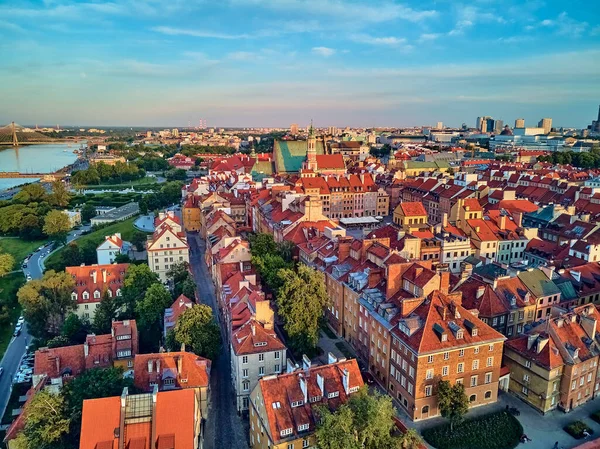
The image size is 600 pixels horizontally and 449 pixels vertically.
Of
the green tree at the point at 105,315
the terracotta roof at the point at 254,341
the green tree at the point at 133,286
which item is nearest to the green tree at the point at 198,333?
the terracotta roof at the point at 254,341

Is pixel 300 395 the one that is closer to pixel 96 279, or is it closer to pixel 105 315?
pixel 105 315

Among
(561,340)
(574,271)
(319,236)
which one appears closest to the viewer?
(561,340)

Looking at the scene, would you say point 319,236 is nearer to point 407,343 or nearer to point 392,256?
point 392,256

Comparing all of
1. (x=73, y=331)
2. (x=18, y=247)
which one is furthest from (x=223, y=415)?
(x=18, y=247)

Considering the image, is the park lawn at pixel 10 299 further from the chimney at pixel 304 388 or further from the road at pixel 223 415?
the chimney at pixel 304 388

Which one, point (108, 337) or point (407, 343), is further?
point (108, 337)

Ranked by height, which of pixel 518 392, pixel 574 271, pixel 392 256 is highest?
pixel 392 256

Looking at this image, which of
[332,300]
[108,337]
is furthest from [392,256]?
[108,337]
